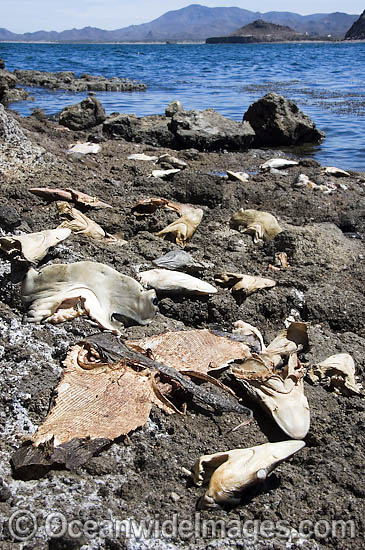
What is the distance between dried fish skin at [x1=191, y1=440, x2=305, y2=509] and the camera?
7.83 ft

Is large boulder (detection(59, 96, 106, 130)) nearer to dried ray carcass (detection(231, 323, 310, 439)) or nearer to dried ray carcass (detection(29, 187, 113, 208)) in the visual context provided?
dried ray carcass (detection(29, 187, 113, 208))

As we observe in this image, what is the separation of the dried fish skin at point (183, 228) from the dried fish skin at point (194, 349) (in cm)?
160

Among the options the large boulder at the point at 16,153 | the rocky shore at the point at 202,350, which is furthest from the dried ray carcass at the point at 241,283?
the large boulder at the point at 16,153

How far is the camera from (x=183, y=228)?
4961mm

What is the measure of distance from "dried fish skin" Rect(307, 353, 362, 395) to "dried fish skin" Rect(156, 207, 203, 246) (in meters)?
1.92

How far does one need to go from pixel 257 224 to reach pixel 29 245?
237cm

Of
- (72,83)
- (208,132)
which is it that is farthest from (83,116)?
(72,83)

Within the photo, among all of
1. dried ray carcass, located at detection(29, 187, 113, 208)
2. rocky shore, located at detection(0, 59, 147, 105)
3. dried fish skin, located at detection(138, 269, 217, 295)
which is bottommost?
dried fish skin, located at detection(138, 269, 217, 295)

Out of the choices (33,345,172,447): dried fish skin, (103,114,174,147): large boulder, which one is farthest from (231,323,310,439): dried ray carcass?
(103,114,174,147): large boulder

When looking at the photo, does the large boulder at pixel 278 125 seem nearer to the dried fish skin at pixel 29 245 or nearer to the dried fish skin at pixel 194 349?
the dried fish skin at pixel 29 245

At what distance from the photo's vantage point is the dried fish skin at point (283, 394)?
284 cm

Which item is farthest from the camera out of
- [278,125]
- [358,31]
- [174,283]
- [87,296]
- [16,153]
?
[358,31]

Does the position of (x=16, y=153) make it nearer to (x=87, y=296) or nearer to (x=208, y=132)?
(x=87, y=296)

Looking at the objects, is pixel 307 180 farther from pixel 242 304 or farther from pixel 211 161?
pixel 242 304
